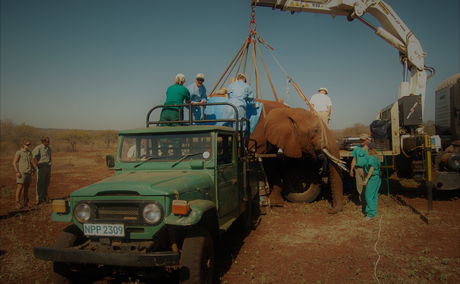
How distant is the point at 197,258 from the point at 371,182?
528cm

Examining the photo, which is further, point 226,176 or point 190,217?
point 226,176

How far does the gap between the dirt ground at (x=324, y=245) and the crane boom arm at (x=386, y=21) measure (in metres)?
3.91

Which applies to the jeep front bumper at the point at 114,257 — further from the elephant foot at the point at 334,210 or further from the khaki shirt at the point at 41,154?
the khaki shirt at the point at 41,154

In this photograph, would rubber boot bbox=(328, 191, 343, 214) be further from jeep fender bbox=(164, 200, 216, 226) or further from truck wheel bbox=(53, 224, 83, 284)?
truck wheel bbox=(53, 224, 83, 284)

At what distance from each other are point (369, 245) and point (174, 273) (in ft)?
11.6

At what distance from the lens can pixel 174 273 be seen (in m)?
4.49

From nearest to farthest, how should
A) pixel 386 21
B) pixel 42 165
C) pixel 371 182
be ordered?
pixel 371 182
pixel 42 165
pixel 386 21

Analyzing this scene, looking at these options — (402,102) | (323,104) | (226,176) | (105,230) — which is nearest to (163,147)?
(226,176)

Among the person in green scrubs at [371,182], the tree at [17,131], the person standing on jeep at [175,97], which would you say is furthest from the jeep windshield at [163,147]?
the tree at [17,131]

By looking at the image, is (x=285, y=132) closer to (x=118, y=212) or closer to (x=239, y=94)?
(x=239, y=94)

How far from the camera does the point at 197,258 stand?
12.2ft

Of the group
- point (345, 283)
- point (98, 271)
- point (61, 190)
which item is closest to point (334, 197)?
point (345, 283)

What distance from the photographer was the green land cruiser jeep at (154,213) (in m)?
3.68

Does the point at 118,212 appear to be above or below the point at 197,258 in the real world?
above
